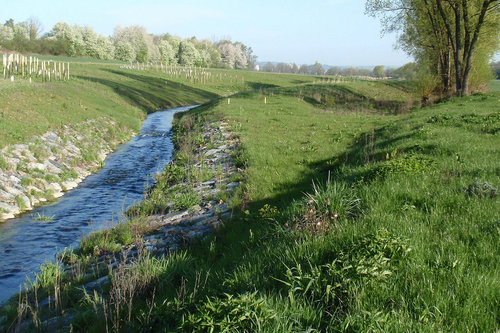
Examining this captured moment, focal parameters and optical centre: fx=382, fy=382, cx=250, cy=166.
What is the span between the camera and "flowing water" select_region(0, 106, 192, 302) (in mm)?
9922

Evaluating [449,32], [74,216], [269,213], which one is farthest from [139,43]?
[269,213]

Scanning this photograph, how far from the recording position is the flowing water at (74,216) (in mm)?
9922

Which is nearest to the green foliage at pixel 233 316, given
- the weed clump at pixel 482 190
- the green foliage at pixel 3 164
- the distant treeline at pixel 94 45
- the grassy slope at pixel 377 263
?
the grassy slope at pixel 377 263

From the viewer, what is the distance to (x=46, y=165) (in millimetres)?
17703

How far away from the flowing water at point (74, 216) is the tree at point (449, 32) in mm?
25459

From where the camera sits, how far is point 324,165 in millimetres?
14438

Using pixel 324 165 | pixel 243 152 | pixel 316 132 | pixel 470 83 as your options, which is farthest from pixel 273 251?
pixel 470 83

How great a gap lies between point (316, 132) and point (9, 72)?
1229 inches

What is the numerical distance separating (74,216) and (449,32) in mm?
32099

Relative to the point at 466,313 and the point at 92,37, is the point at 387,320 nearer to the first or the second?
the point at 466,313

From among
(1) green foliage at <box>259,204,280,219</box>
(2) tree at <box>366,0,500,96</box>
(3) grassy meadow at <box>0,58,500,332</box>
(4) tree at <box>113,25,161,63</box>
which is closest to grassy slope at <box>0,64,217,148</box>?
(3) grassy meadow at <box>0,58,500,332</box>

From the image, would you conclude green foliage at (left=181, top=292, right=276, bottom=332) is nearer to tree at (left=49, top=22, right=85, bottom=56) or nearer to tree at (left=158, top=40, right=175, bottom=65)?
tree at (left=49, top=22, right=85, bottom=56)

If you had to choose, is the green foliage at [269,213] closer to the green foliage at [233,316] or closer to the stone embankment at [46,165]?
the green foliage at [233,316]

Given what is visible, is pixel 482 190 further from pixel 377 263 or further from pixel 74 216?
pixel 74 216
